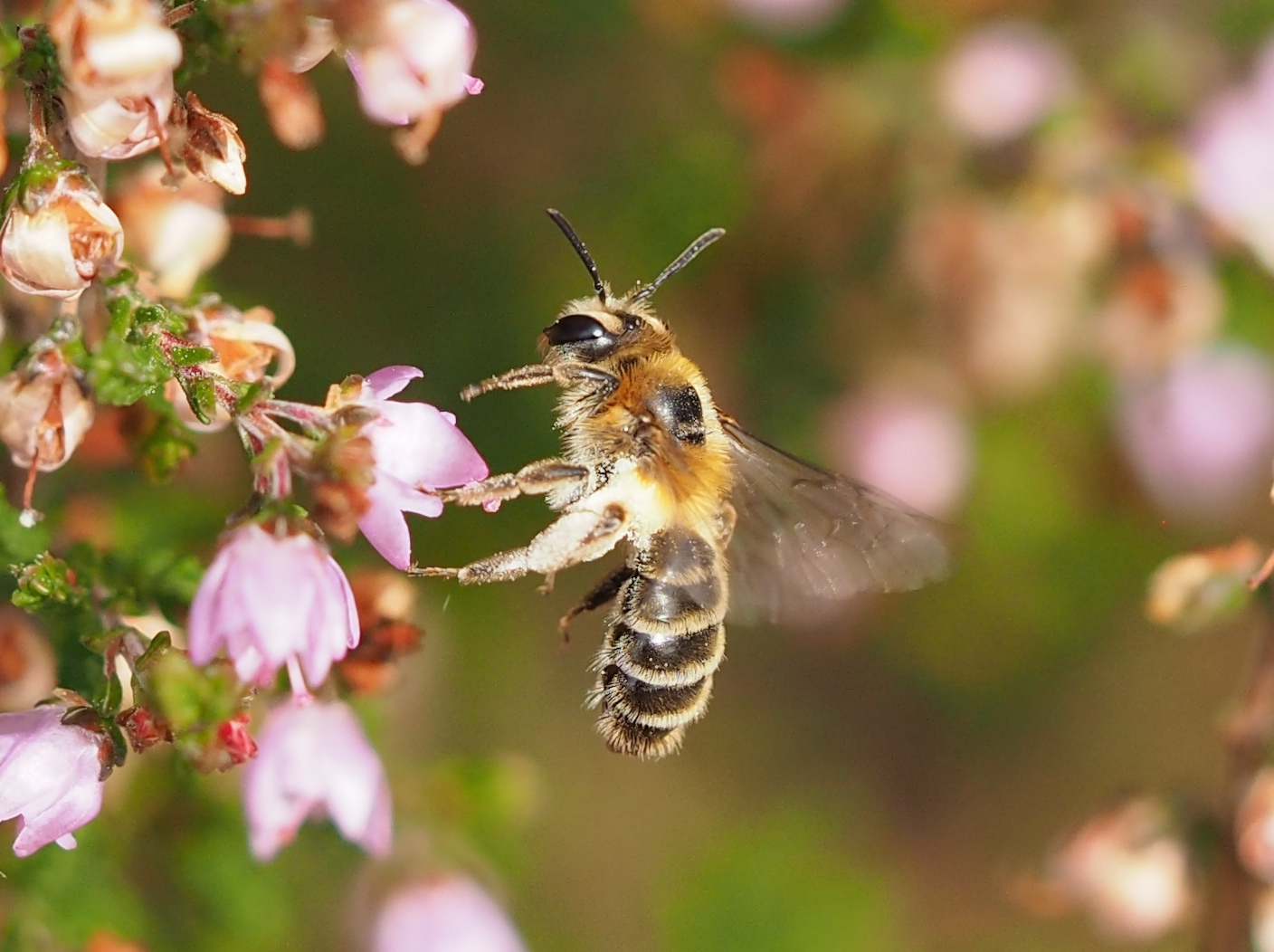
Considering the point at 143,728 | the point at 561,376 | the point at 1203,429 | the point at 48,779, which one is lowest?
the point at 48,779

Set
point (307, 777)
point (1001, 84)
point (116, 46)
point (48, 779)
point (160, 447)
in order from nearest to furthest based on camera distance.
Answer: point (116, 46), point (48, 779), point (307, 777), point (160, 447), point (1001, 84)

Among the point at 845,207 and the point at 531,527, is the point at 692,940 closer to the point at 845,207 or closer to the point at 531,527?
the point at 531,527

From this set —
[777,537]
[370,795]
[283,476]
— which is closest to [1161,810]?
[777,537]

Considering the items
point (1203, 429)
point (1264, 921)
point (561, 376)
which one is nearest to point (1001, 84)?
point (1203, 429)

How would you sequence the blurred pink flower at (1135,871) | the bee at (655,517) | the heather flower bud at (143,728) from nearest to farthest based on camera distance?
the heather flower bud at (143,728), the bee at (655,517), the blurred pink flower at (1135,871)

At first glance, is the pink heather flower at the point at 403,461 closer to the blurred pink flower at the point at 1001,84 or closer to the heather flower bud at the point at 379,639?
the heather flower bud at the point at 379,639

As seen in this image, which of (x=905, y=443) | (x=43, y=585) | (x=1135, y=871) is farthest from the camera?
(x=905, y=443)

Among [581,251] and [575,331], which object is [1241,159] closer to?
[581,251]

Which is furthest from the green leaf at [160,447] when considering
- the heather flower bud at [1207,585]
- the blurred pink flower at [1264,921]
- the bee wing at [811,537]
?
the blurred pink flower at [1264,921]
